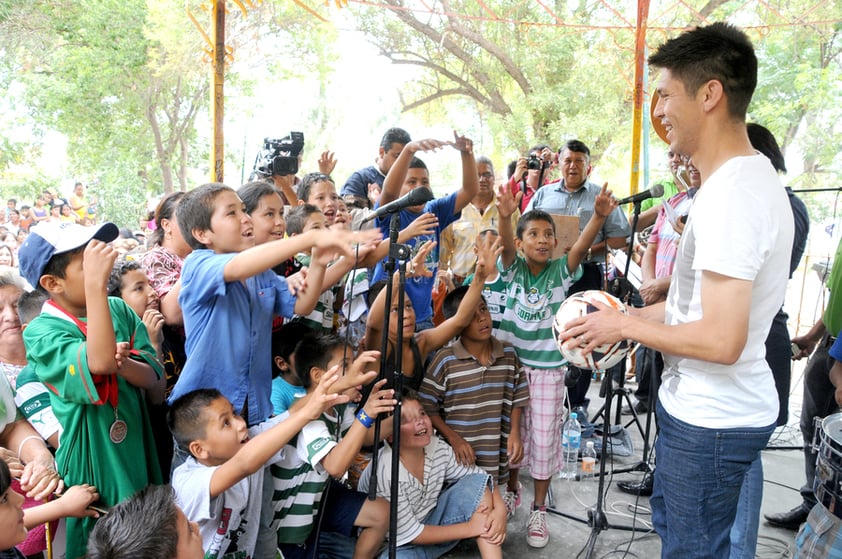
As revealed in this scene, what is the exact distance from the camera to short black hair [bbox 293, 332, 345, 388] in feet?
8.21

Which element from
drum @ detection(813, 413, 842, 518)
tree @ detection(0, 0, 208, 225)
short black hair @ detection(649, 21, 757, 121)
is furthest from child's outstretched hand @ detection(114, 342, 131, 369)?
tree @ detection(0, 0, 208, 225)

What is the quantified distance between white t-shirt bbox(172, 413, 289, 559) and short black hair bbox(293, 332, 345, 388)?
0.82 feet

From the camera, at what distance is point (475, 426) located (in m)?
3.03

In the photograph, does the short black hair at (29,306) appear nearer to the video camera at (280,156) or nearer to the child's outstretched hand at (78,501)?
the child's outstretched hand at (78,501)

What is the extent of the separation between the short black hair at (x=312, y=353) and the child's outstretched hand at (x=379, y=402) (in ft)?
1.39

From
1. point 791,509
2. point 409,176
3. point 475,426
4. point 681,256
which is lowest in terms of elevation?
point 791,509

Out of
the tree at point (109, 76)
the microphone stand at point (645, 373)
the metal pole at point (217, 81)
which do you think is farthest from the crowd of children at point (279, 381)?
the tree at point (109, 76)

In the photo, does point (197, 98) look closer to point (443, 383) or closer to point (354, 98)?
point (354, 98)

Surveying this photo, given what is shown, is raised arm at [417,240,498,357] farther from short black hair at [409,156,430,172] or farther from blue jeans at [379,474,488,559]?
short black hair at [409,156,430,172]

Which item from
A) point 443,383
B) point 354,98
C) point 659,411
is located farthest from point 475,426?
point 354,98

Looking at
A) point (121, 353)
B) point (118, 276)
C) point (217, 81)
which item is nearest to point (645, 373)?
point (118, 276)

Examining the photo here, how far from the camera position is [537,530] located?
2957mm

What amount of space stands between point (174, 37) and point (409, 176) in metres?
9.28

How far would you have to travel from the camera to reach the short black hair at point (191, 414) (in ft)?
6.75
